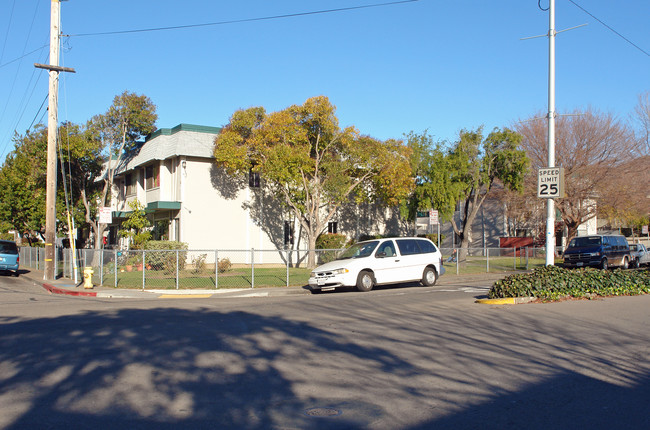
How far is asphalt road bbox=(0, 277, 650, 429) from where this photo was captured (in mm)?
5332

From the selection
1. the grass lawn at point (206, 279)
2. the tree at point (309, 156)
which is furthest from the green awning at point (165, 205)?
the grass lawn at point (206, 279)

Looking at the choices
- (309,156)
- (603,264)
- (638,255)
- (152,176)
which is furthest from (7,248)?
(638,255)

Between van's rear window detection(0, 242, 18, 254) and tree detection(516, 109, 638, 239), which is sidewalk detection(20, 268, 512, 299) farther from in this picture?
tree detection(516, 109, 638, 239)

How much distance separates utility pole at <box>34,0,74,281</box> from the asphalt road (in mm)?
11517

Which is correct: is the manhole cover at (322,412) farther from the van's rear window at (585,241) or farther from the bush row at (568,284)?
the van's rear window at (585,241)

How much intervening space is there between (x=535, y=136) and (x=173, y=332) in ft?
105

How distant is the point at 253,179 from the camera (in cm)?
2897

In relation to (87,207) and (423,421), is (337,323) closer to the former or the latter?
(423,421)

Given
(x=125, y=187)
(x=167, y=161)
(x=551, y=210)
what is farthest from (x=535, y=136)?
(x=125, y=187)

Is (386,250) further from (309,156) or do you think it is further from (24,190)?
(24,190)

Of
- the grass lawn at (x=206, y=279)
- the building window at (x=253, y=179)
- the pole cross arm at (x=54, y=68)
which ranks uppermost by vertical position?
the pole cross arm at (x=54, y=68)

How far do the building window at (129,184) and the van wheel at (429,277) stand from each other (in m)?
20.1

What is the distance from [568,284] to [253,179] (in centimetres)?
1826

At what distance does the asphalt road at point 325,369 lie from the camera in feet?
17.5
